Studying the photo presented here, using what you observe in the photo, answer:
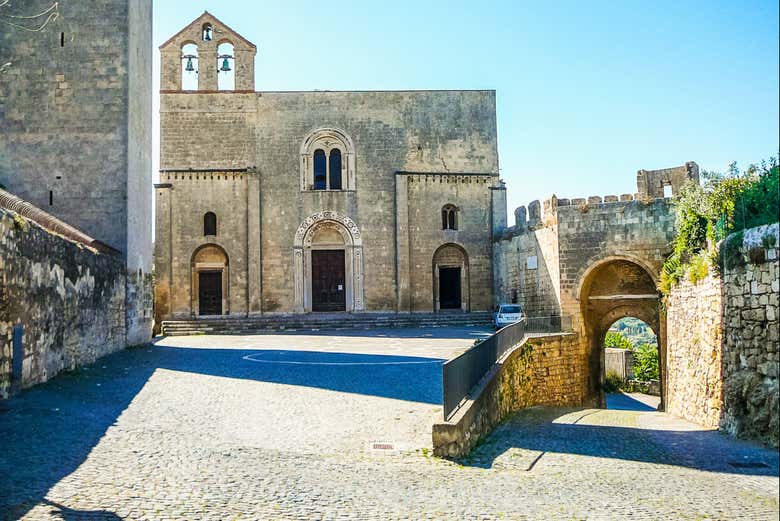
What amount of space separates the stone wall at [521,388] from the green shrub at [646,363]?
13700mm

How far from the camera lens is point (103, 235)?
18078 millimetres

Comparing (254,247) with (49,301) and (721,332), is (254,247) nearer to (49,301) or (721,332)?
(49,301)

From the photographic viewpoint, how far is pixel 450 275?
31.1m

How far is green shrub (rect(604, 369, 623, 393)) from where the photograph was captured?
30406 millimetres

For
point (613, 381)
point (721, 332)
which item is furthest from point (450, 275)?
point (721, 332)

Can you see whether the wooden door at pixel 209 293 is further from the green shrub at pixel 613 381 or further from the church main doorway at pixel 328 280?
the green shrub at pixel 613 381

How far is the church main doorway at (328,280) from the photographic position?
100ft

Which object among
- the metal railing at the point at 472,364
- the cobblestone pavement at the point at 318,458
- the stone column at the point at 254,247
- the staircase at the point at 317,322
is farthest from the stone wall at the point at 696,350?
the stone column at the point at 254,247

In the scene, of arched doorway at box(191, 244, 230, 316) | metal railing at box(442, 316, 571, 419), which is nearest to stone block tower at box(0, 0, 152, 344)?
metal railing at box(442, 316, 571, 419)

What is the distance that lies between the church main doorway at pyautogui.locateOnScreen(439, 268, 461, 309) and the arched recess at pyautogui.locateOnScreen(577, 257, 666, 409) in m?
7.90

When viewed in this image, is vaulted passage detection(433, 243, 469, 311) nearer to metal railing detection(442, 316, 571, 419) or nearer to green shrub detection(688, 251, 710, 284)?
metal railing detection(442, 316, 571, 419)

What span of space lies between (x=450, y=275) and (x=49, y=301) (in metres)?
21.1

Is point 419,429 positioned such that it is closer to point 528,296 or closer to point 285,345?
point 285,345

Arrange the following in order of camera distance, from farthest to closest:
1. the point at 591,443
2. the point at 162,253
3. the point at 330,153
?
the point at 330,153 < the point at 162,253 < the point at 591,443
